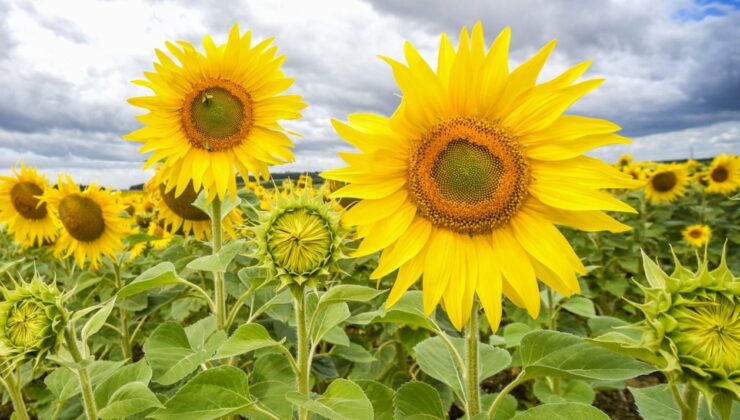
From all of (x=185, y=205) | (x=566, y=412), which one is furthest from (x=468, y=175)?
(x=185, y=205)

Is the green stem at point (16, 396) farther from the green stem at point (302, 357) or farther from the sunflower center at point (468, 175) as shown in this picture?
the sunflower center at point (468, 175)

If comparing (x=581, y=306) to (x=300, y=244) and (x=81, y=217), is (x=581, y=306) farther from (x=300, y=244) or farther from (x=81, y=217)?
(x=81, y=217)

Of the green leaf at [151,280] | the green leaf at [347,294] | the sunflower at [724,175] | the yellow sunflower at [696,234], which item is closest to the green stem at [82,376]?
the green leaf at [151,280]

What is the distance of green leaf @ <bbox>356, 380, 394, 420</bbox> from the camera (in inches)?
84.1

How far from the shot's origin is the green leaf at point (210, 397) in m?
1.80

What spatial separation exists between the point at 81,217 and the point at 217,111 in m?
2.42

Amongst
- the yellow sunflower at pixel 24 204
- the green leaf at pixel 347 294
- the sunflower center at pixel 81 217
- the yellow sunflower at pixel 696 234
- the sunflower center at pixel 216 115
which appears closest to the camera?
the green leaf at pixel 347 294

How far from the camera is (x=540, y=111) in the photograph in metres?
1.71

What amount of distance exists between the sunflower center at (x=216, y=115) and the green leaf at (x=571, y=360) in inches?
90.7

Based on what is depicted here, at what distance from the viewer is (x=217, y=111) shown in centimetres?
340

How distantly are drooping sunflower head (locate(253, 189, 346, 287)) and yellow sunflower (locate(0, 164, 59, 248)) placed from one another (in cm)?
490

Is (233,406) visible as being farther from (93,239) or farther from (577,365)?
(93,239)

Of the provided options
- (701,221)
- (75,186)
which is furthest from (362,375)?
(701,221)

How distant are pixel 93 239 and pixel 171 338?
10.5 ft
